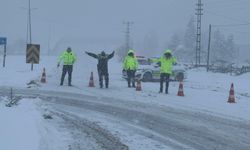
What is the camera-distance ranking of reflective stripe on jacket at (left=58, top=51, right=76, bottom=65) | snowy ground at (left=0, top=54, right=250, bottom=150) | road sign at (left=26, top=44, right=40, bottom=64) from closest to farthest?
snowy ground at (left=0, top=54, right=250, bottom=150)
reflective stripe on jacket at (left=58, top=51, right=76, bottom=65)
road sign at (left=26, top=44, right=40, bottom=64)

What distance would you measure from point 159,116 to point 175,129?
209 centimetres

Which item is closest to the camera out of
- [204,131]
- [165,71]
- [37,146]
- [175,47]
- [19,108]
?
[37,146]

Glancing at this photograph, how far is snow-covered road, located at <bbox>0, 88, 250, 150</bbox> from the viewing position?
1049cm

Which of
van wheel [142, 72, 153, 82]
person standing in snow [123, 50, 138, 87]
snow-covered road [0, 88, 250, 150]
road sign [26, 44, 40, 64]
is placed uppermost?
road sign [26, 44, 40, 64]

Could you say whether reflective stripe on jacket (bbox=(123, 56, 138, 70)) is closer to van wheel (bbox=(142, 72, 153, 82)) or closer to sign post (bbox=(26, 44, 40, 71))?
sign post (bbox=(26, 44, 40, 71))

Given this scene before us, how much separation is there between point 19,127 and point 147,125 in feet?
11.2

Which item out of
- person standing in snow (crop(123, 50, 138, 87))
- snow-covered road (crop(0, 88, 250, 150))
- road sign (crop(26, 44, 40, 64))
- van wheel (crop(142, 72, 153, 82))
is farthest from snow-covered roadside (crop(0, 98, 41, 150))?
van wheel (crop(142, 72, 153, 82))

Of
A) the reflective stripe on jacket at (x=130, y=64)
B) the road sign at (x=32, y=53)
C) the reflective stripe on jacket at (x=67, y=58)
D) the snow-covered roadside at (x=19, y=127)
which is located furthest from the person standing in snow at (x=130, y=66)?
the snow-covered roadside at (x=19, y=127)

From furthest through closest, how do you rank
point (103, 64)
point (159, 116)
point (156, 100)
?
point (103, 64) < point (156, 100) < point (159, 116)

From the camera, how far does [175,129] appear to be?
40.2 ft

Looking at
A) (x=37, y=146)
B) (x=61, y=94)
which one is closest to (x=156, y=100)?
(x=61, y=94)

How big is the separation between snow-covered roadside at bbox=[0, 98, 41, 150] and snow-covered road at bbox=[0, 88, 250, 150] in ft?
2.37

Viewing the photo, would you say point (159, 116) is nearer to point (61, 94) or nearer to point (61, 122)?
point (61, 122)

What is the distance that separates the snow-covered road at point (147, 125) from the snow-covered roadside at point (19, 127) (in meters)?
0.72
